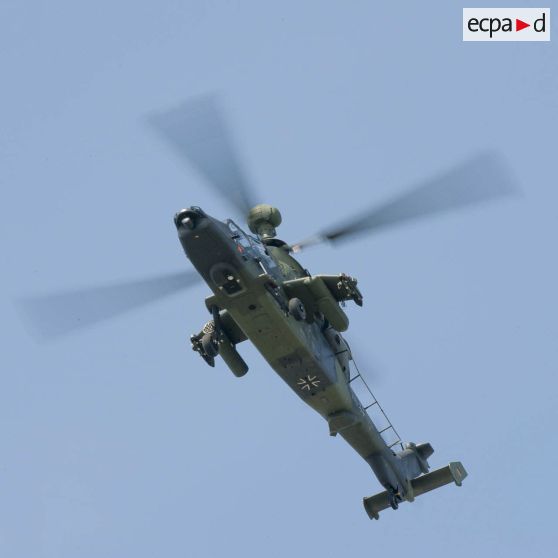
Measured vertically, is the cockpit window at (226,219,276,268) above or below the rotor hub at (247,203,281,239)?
below

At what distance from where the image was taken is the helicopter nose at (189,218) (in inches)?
1024

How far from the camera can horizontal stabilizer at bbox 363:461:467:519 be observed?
3438cm

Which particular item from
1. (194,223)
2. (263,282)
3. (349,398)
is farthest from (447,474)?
(194,223)

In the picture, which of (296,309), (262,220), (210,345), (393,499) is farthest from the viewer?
(393,499)

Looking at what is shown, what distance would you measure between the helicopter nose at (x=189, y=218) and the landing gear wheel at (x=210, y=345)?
144 inches

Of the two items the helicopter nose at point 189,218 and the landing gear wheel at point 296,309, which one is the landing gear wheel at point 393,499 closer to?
the landing gear wheel at point 296,309

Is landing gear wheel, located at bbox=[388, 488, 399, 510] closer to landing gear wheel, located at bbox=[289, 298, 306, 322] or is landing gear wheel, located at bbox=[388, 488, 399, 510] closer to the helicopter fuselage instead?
the helicopter fuselage

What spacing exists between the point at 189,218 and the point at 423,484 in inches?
514

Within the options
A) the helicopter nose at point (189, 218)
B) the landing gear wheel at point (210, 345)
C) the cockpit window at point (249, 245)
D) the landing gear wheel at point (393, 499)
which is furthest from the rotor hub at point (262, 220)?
the landing gear wheel at point (393, 499)

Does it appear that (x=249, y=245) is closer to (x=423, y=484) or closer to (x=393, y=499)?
(x=393, y=499)

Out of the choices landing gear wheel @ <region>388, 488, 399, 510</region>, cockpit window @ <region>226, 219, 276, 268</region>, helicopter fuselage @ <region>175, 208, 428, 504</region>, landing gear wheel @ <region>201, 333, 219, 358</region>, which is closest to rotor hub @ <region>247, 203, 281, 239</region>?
helicopter fuselage @ <region>175, 208, 428, 504</region>

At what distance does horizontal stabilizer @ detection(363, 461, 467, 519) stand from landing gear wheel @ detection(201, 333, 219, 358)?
28.2 feet

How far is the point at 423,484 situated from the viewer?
3453 centimetres


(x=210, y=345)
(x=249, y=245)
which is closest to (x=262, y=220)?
(x=249, y=245)
